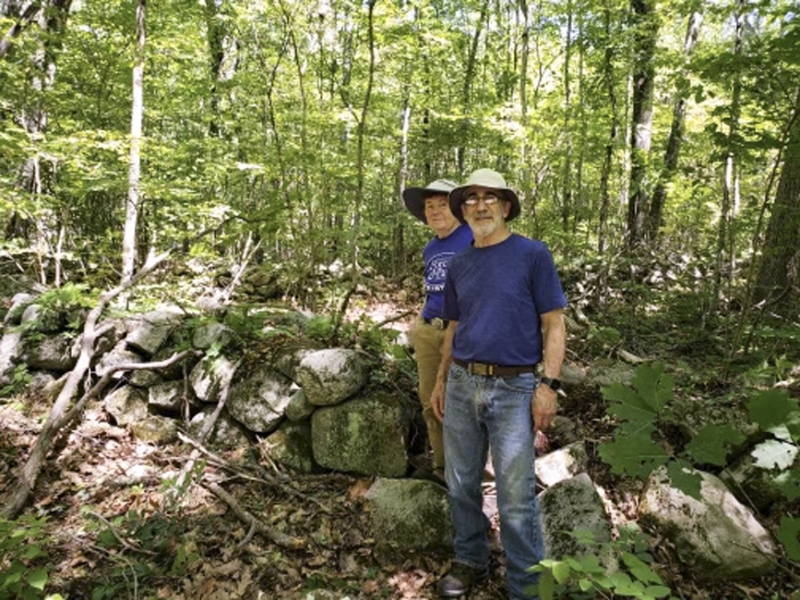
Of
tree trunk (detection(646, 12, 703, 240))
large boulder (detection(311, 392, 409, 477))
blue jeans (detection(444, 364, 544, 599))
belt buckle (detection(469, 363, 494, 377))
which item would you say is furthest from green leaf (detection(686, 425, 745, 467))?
tree trunk (detection(646, 12, 703, 240))

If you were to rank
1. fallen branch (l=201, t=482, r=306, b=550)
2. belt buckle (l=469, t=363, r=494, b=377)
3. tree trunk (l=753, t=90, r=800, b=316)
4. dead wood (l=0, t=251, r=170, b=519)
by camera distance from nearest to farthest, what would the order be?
belt buckle (l=469, t=363, r=494, b=377)
fallen branch (l=201, t=482, r=306, b=550)
dead wood (l=0, t=251, r=170, b=519)
tree trunk (l=753, t=90, r=800, b=316)

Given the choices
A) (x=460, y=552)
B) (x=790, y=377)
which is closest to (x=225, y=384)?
(x=460, y=552)

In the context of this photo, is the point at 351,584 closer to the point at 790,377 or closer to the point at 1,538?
the point at 1,538

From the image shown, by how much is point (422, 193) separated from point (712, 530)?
10.1 feet

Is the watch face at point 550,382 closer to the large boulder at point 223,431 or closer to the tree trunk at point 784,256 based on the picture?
the large boulder at point 223,431

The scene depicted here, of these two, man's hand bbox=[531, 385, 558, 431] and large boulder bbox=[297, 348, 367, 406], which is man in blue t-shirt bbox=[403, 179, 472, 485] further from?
man's hand bbox=[531, 385, 558, 431]

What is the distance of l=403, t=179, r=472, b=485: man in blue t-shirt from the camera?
359 centimetres

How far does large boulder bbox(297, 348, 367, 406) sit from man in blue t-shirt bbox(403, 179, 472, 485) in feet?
2.44

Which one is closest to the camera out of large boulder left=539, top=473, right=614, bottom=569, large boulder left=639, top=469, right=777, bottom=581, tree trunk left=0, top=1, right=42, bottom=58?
large boulder left=639, top=469, right=777, bottom=581

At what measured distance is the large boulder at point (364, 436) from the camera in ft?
13.7

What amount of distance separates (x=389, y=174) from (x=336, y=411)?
14118 millimetres

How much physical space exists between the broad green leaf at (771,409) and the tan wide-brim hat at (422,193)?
2.29 metres

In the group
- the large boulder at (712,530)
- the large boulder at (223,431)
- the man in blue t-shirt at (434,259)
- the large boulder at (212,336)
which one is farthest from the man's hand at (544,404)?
the large boulder at (212,336)

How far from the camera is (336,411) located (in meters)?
4.32
